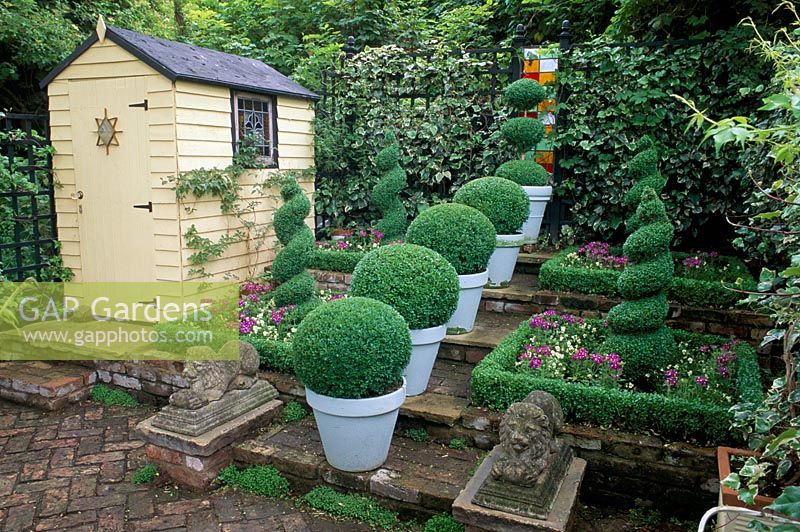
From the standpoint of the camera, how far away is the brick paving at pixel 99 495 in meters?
3.38

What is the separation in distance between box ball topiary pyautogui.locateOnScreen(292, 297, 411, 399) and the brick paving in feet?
2.56

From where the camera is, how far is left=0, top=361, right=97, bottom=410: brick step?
4922mm

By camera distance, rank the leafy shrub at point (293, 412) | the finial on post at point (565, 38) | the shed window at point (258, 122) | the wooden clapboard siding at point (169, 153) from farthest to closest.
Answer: the finial on post at point (565, 38) → the shed window at point (258, 122) → the wooden clapboard siding at point (169, 153) → the leafy shrub at point (293, 412)

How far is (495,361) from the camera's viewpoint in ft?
13.5

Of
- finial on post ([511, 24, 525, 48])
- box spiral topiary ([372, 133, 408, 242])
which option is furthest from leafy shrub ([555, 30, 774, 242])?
box spiral topiary ([372, 133, 408, 242])

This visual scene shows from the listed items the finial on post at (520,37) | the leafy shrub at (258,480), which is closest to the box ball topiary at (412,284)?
the leafy shrub at (258,480)

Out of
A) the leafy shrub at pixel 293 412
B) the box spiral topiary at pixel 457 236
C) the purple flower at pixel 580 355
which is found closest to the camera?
the purple flower at pixel 580 355

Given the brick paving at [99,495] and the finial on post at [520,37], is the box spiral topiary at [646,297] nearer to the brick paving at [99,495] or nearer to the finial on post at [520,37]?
the brick paving at [99,495]

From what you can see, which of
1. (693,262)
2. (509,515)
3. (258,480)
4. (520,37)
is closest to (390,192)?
(520,37)

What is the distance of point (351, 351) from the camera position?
3.27 m

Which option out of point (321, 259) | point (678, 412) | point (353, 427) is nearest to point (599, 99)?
point (321, 259)

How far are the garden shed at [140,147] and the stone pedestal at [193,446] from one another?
2.19 m

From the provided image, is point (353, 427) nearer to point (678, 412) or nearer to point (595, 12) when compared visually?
point (678, 412)

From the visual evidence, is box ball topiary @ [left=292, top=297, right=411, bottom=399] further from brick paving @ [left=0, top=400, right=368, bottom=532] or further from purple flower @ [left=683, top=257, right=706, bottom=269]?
purple flower @ [left=683, top=257, right=706, bottom=269]
